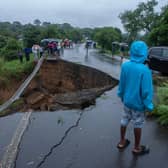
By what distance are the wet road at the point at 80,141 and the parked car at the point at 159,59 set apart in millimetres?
9444

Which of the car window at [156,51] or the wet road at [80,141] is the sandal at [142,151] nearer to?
the wet road at [80,141]

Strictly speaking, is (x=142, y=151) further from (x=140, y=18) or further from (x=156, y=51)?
(x=140, y=18)

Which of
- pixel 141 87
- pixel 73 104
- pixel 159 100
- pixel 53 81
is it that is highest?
pixel 141 87

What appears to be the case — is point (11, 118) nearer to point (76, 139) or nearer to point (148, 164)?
point (76, 139)

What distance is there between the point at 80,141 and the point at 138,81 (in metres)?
1.89

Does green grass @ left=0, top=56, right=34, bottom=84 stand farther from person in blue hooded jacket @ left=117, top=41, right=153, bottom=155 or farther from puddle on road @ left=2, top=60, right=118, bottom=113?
person in blue hooded jacket @ left=117, top=41, right=153, bottom=155

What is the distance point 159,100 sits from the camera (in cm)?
758

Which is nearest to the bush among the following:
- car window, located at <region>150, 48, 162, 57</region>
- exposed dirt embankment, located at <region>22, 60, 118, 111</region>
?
exposed dirt embankment, located at <region>22, 60, 118, 111</region>

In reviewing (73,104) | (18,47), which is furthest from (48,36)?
(73,104)

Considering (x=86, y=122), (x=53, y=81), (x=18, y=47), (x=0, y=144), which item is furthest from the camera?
(x=18, y=47)

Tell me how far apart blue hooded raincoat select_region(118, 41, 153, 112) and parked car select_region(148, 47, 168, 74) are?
40.6ft

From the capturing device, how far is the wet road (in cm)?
472

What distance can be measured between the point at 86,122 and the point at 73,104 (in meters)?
2.81

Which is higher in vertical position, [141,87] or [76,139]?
[141,87]
